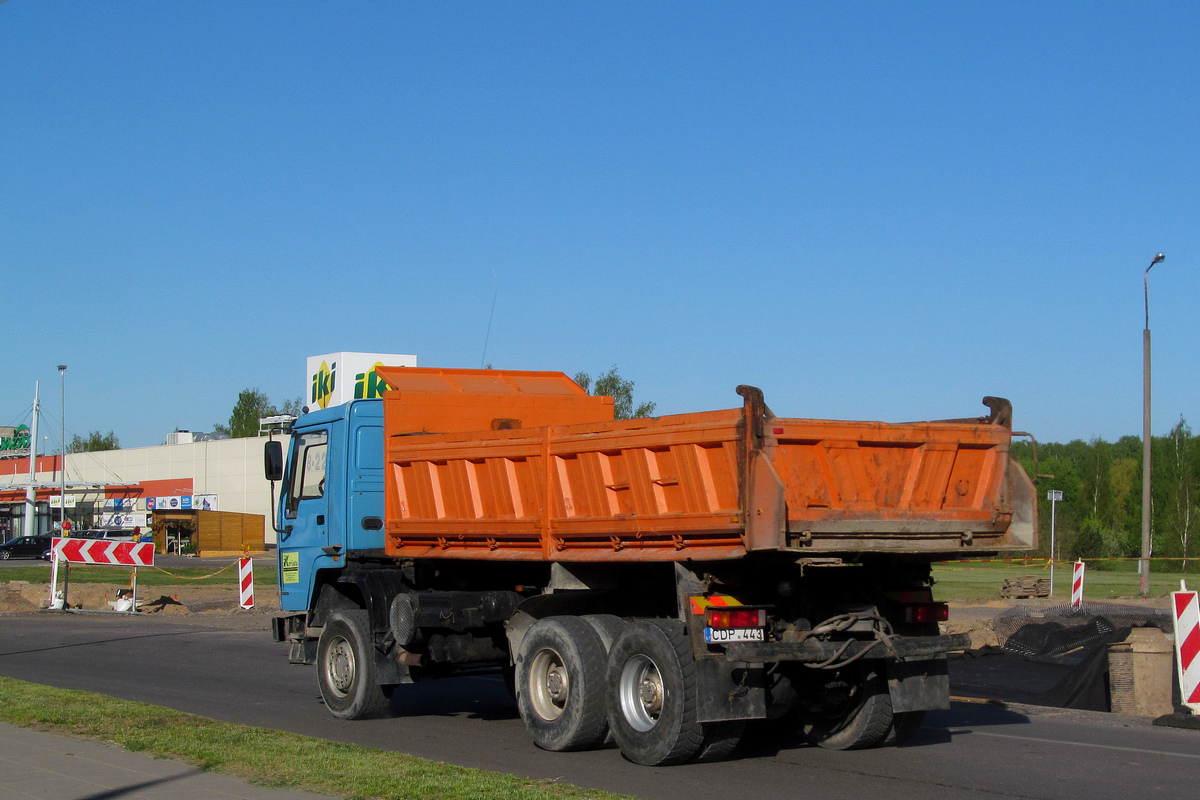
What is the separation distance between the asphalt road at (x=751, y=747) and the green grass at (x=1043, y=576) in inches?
615

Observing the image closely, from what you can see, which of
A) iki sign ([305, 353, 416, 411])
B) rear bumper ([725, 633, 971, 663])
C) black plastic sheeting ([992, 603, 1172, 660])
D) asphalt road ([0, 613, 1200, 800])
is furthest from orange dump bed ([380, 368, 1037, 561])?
iki sign ([305, 353, 416, 411])

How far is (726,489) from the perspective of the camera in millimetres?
7926

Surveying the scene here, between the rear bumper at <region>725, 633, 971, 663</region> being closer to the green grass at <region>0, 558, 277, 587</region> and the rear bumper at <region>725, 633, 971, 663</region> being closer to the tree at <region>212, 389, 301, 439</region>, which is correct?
the green grass at <region>0, 558, 277, 587</region>

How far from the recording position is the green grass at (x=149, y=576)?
1455 inches

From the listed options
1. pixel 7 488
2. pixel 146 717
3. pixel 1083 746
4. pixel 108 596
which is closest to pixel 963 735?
pixel 1083 746

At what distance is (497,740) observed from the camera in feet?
32.8

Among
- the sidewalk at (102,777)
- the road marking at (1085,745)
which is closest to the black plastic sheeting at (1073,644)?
the road marking at (1085,745)

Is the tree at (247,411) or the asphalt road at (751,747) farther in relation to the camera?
the tree at (247,411)

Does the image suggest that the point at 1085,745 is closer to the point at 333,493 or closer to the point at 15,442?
the point at 333,493

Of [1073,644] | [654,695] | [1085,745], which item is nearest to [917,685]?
[1085,745]

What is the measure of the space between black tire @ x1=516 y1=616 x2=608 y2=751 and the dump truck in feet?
0.06

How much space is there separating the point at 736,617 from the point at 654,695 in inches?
35.8

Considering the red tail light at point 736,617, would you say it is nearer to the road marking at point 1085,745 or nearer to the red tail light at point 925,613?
the red tail light at point 925,613

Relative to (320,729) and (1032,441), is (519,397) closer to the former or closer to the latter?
(320,729)
